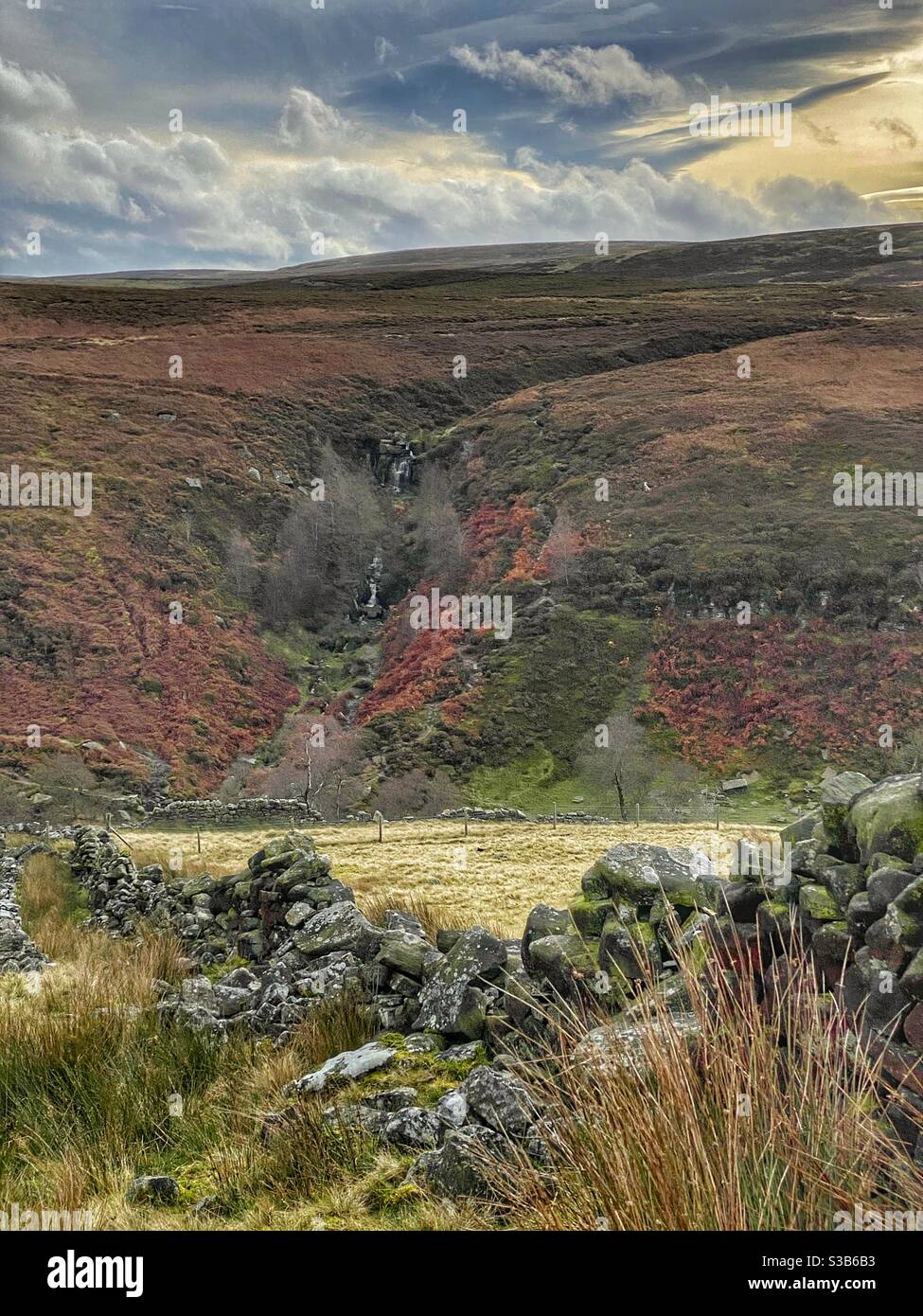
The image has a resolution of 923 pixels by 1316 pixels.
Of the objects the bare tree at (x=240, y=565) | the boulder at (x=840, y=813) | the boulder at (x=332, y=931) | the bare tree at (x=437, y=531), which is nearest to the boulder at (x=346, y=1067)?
the boulder at (x=332, y=931)

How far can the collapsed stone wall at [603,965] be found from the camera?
4.07m

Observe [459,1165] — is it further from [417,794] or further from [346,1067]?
[417,794]

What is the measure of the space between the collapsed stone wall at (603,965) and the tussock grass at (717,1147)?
0.26m

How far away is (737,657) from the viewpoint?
42.8m

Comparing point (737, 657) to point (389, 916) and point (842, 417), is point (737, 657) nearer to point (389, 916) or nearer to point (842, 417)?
point (842, 417)

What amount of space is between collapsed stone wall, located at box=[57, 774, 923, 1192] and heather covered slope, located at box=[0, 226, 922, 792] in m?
33.0

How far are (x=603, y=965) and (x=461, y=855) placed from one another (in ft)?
55.4

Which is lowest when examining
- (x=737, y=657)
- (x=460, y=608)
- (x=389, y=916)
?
(x=389, y=916)

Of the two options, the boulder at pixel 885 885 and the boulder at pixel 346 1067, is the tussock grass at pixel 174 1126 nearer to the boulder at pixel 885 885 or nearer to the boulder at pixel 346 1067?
the boulder at pixel 346 1067

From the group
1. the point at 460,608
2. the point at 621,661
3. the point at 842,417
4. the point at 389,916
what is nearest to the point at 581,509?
the point at 460,608

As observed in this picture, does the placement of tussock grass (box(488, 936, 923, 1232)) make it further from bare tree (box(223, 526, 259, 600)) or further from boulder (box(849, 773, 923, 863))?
bare tree (box(223, 526, 259, 600))

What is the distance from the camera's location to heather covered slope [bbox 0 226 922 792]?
4194 centimetres

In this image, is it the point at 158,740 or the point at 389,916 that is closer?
the point at 389,916
